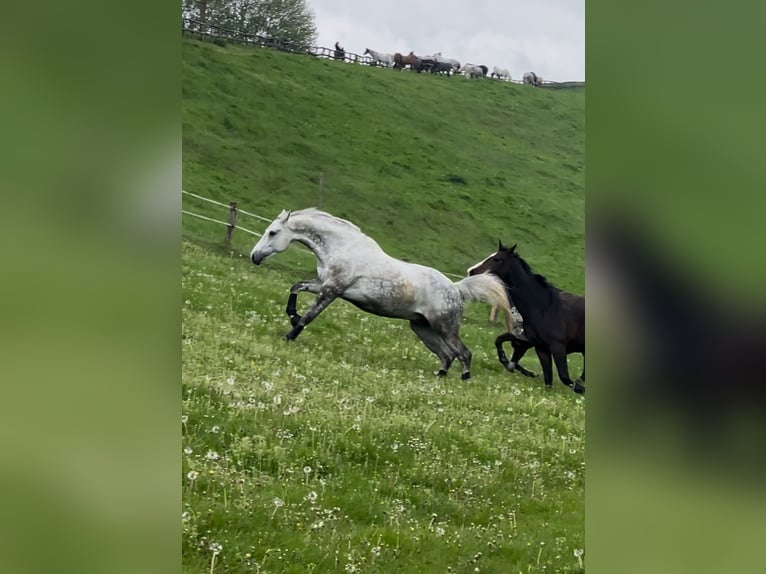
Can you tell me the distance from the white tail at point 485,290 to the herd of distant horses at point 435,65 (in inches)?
39.6

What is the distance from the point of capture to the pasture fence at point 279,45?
329 cm

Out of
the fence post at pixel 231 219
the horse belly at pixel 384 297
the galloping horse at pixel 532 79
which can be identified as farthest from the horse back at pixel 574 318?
the fence post at pixel 231 219

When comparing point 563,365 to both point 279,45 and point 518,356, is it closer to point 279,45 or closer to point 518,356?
point 518,356

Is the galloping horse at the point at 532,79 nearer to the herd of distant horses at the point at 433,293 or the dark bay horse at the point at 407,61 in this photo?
the dark bay horse at the point at 407,61

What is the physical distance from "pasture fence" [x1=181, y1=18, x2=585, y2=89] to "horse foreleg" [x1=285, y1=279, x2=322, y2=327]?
1.11 meters

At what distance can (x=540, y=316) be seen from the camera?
3623 mm

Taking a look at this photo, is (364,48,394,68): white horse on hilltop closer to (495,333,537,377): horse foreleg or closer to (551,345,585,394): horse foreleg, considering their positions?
(495,333,537,377): horse foreleg

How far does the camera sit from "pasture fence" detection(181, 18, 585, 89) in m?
3.29

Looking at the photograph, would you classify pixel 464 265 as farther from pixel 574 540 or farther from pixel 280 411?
pixel 574 540

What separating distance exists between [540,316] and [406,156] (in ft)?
3.47
